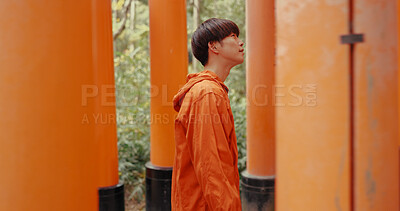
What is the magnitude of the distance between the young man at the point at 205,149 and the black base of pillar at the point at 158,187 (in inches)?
117

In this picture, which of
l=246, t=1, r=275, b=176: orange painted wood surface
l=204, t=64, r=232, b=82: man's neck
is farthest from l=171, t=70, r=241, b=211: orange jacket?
l=246, t=1, r=275, b=176: orange painted wood surface

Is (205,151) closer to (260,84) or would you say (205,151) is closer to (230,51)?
(230,51)

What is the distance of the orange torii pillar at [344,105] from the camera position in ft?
3.34

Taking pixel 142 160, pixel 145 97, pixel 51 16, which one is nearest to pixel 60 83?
pixel 51 16

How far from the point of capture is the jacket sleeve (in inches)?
75.1

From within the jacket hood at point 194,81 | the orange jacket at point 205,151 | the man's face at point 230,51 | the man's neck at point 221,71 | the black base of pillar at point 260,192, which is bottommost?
the black base of pillar at point 260,192

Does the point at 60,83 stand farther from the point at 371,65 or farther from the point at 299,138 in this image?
the point at 371,65

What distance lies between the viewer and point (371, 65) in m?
1.02

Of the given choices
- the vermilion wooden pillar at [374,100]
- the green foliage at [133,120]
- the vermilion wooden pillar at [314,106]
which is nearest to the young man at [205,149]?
the vermilion wooden pillar at [314,106]

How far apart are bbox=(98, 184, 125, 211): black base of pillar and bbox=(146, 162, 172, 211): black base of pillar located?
497 mm

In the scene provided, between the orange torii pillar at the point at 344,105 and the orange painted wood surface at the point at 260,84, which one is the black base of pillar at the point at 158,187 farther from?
the orange torii pillar at the point at 344,105

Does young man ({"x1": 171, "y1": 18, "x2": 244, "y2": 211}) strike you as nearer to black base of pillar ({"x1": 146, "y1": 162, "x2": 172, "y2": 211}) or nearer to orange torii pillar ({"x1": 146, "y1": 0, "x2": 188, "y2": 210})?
orange torii pillar ({"x1": 146, "y1": 0, "x2": 188, "y2": 210})

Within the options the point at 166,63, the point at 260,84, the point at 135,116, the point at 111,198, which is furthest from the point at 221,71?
the point at 135,116

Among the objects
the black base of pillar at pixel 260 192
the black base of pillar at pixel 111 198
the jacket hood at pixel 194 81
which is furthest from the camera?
the black base of pillar at pixel 260 192
